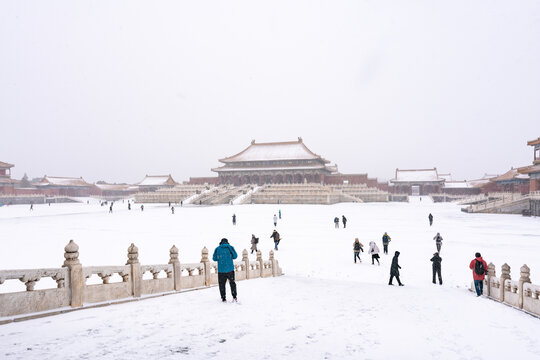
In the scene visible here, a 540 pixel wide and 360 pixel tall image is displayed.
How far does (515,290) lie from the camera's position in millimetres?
7910

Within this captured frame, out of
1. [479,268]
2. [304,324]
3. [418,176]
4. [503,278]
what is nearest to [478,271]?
[479,268]

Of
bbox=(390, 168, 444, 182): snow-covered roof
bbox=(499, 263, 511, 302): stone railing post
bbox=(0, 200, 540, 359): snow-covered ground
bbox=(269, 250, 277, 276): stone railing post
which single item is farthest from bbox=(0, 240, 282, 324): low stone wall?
bbox=(390, 168, 444, 182): snow-covered roof

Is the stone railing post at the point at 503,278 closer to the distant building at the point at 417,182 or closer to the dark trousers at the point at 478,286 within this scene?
the dark trousers at the point at 478,286

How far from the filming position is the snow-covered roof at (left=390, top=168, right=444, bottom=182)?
224ft

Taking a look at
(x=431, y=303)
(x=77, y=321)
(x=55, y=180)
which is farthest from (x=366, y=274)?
(x=55, y=180)

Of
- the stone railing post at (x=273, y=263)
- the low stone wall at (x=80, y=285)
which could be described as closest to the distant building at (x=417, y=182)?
the stone railing post at (x=273, y=263)

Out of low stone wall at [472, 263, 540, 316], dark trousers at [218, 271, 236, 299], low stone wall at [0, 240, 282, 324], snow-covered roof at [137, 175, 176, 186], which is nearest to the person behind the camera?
low stone wall at [0, 240, 282, 324]

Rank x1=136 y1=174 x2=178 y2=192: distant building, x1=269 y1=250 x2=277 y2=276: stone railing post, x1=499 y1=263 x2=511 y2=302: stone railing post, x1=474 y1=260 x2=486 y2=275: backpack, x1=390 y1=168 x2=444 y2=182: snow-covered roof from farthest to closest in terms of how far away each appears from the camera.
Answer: x1=136 y1=174 x2=178 y2=192: distant building
x1=390 y1=168 x2=444 y2=182: snow-covered roof
x1=269 y1=250 x2=277 y2=276: stone railing post
x1=474 y1=260 x2=486 y2=275: backpack
x1=499 y1=263 x2=511 y2=302: stone railing post

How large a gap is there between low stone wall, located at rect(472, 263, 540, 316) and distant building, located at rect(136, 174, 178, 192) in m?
77.3

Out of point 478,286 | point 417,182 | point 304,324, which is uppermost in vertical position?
point 417,182

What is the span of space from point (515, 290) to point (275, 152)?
59747 mm

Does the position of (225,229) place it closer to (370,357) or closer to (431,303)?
(431,303)

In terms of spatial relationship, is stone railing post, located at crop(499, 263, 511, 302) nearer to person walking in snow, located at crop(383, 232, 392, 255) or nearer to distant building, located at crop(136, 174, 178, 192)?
person walking in snow, located at crop(383, 232, 392, 255)

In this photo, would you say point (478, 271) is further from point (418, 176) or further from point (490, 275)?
point (418, 176)
